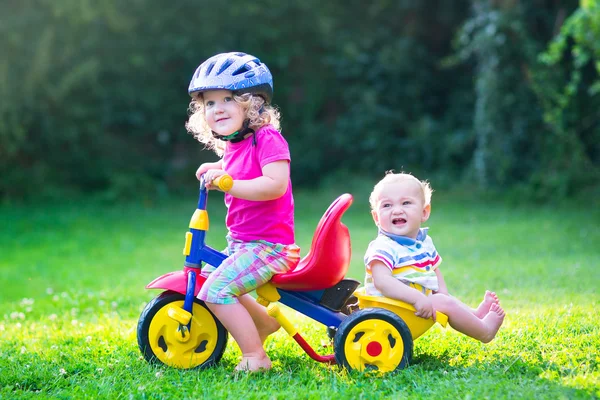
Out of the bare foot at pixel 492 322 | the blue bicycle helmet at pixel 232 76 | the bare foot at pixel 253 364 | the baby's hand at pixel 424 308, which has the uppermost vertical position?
the blue bicycle helmet at pixel 232 76

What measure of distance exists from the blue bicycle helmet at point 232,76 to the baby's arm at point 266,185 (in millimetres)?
462

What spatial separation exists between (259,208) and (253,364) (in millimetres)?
807

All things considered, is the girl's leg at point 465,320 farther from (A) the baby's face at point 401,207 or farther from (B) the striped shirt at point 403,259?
(A) the baby's face at point 401,207

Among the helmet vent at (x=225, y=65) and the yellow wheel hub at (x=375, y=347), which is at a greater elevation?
the helmet vent at (x=225, y=65)

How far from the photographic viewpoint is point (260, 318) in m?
4.21

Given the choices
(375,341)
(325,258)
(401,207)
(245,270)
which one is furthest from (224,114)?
(375,341)

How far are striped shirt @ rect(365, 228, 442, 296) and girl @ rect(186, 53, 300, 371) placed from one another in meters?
0.44

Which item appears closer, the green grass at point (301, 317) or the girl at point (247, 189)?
the green grass at point (301, 317)

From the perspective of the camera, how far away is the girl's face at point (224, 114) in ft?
12.9

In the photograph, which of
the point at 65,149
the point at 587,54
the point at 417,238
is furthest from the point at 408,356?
the point at 65,149

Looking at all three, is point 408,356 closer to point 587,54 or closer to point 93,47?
point 587,54

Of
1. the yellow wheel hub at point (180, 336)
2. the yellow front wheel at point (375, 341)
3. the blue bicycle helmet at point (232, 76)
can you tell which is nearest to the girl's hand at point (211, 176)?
the blue bicycle helmet at point (232, 76)

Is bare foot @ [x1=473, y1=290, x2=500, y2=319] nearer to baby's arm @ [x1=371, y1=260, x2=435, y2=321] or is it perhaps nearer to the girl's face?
baby's arm @ [x1=371, y1=260, x2=435, y2=321]

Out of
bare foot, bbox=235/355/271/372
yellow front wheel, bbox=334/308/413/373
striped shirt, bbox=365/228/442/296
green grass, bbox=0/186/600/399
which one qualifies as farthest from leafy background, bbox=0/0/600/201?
bare foot, bbox=235/355/271/372
